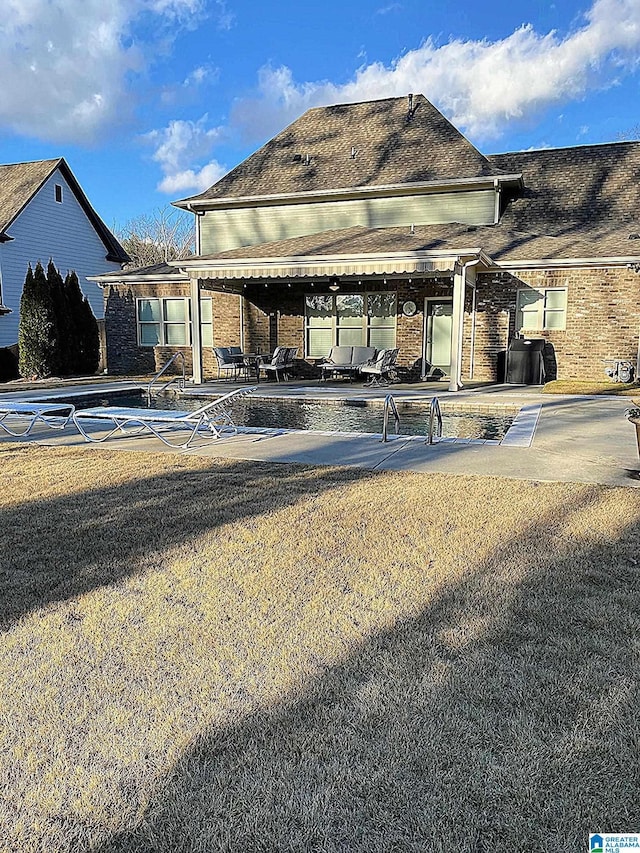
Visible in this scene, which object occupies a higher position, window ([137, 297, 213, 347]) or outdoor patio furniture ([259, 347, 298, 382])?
window ([137, 297, 213, 347])

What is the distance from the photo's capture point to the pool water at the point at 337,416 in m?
8.92

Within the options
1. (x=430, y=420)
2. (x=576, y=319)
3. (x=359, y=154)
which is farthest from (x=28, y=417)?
(x=359, y=154)

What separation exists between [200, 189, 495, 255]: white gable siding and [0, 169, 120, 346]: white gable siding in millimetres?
8365

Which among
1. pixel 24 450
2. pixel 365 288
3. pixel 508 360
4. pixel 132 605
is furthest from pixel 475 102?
pixel 132 605

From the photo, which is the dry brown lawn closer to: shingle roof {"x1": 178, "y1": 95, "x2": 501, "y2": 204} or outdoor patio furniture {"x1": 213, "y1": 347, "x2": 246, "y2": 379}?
outdoor patio furniture {"x1": 213, "y1": 347, "x2": 246, "y2": 379}

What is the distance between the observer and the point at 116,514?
4574 mm

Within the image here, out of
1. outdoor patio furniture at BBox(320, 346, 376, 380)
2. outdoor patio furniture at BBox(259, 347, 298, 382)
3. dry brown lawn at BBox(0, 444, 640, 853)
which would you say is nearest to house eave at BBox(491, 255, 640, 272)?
outdoor patio furniture at BBox(320, 346, 376, 380)

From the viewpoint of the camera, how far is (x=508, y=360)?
14.4 m

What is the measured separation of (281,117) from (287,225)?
28721 mm

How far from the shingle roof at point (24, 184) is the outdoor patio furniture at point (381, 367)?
15.5m

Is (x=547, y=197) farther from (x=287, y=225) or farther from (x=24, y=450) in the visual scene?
(x=24, y=450)

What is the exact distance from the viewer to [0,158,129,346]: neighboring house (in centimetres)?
2267

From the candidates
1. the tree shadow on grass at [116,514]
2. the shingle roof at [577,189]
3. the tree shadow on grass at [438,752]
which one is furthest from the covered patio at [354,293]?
the tree shadow on grass at [438,752]

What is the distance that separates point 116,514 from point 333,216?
14683mm
